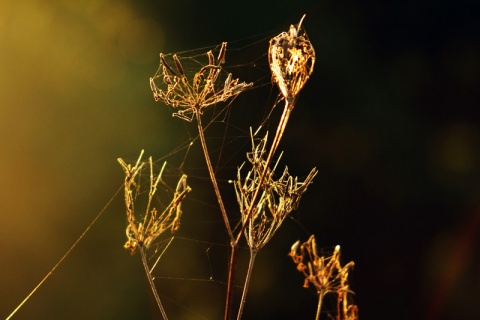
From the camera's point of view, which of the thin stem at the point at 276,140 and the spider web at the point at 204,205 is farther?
the spider web at the point at 204,205

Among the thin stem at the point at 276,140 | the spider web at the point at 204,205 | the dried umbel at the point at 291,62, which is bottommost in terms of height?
the spider web at the point at 204,205

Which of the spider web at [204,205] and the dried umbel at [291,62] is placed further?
the spider web at [204,205]

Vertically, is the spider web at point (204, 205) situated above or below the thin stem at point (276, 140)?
below

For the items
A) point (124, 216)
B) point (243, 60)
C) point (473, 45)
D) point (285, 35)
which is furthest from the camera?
point (473, 45)

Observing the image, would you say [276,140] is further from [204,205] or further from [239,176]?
[204,205]

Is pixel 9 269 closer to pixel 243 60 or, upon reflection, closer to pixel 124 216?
pixel 124 216

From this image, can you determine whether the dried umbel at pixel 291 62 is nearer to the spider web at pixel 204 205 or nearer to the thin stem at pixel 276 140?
the thin stem at pixel 276 140

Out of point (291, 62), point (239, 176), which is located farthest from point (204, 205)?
point (291, 62)

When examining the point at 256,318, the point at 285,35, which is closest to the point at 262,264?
the point at 256,318

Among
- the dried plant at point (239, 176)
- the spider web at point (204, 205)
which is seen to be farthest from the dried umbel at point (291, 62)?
the spider web at point (204, 205)
